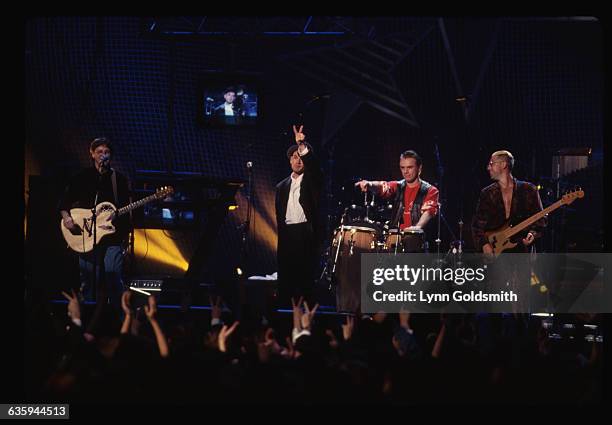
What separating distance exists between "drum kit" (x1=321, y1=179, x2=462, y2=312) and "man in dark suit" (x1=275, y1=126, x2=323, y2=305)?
0.34 meters

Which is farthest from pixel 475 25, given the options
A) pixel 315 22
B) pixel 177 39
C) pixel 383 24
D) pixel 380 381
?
pixel 380 381

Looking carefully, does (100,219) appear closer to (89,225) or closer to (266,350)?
(89,225)

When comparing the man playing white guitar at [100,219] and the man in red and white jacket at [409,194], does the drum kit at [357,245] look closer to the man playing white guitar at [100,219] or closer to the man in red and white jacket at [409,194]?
the man in red and white jacket at [409,194]

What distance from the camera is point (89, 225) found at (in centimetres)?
894

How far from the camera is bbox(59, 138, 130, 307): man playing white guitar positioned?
884 cm

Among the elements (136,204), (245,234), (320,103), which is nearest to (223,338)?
(136,204)

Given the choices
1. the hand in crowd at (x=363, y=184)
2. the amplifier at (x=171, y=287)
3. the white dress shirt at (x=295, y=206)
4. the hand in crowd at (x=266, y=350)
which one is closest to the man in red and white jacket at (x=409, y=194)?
the hand in crowd at (x=363, y=184)

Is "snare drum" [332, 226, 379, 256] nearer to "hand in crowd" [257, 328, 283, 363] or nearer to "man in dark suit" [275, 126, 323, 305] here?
"man in dark suit" [275, 126, 323, 305]

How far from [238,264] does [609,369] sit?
4.21m

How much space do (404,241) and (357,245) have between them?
46 centimetres

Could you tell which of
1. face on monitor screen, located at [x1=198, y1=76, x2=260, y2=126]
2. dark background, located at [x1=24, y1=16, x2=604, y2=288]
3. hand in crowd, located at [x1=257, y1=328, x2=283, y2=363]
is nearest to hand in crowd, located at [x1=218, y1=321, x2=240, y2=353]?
hand in crowd, located at [x1=257, y1=328, x2=283, y2=363]

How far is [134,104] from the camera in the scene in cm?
1012

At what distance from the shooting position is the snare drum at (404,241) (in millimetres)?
8477

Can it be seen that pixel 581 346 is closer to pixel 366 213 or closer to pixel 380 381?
pixel 366 213
